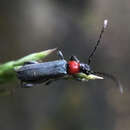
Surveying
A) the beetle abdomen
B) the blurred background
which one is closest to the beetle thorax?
the beetle abdomen

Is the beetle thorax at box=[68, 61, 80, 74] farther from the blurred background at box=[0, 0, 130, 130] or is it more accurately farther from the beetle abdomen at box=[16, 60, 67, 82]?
the blurred background at box=[0, 0, 130, 130]

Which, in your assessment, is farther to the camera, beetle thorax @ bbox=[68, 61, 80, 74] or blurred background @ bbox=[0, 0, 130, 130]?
blurred background @ bbox=[0, 0, 130, 130]

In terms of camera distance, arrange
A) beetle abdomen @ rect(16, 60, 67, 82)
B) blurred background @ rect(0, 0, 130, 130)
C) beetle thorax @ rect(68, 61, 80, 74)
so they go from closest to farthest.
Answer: beetle thorax @ rect(68, 61, 80, 74) → beetle abdomen @ rect(16, 60, 67, 82) → blurred background @ rect(0, 0, 130, 130)

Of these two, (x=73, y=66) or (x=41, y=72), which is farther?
(x=73, y=66)

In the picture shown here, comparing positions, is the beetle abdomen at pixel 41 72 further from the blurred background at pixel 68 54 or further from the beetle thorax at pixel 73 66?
the blurred background at pixel 68 54

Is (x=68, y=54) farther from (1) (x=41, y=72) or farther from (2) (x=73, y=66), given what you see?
(1) (x=41, y=72)

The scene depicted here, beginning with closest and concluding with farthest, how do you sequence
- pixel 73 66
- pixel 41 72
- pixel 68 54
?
pixel 41 72, pixel 73 66, pixel 68 54

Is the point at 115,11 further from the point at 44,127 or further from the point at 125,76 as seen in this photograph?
the point at 44,127

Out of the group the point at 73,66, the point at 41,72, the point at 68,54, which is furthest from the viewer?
the point at 68,54

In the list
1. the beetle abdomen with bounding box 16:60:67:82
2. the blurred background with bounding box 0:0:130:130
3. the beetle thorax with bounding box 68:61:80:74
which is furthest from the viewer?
the blurred background with bounding box 0:0:130:130

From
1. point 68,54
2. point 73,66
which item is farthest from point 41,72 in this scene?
point 68,54
